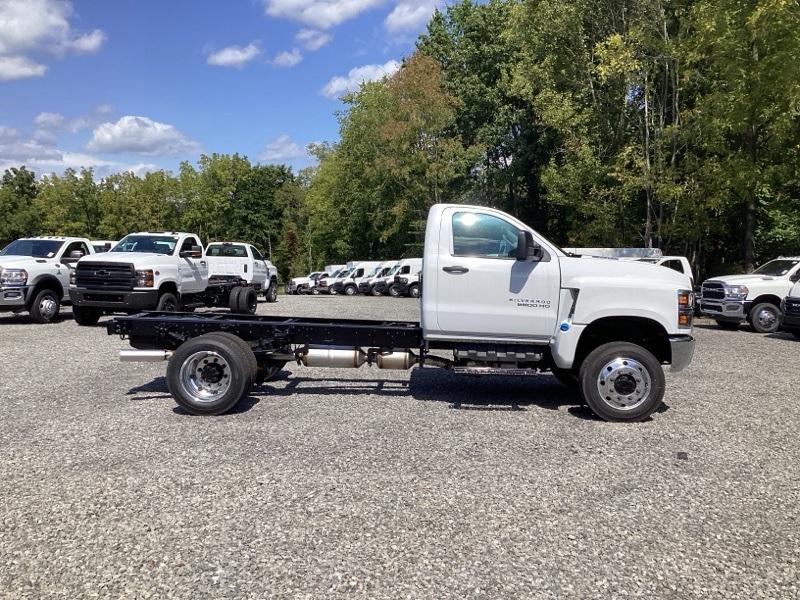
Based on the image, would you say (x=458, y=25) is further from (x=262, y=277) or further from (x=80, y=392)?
(x=80, y=392)

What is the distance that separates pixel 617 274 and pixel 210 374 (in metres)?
4.45

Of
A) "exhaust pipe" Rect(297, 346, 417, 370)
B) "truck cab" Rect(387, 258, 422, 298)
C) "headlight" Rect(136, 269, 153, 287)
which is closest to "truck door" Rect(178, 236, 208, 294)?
"headlight" Rect(136, 269, 153, 287)

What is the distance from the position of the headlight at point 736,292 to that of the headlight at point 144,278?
45.1 feet

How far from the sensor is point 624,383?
21.6 ft

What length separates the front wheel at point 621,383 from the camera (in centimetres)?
651

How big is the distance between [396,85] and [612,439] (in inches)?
1343

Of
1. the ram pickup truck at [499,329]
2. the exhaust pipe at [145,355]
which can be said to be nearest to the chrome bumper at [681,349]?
the ram pickup truck at [499,329]

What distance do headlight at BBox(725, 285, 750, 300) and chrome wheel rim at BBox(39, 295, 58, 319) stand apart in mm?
16651

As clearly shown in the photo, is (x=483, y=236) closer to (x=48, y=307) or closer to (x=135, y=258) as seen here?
(x=135, y=258)

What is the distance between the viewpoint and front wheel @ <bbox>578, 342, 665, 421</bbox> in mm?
6508

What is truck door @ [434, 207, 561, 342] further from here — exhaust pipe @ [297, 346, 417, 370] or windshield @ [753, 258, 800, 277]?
windshield @ [753, 258, 800, 277]

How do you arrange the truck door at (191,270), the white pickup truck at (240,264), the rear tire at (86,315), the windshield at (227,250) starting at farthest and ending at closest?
the windshield at (227,250) → the white pickup truck at (240,264) → the truck door at (191,270) → the rear tire at (86,315)

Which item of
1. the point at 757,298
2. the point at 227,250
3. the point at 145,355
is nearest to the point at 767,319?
the point at 757,298

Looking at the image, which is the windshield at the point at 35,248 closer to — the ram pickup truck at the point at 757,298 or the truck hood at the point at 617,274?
the truck hood at the point at 617,274
